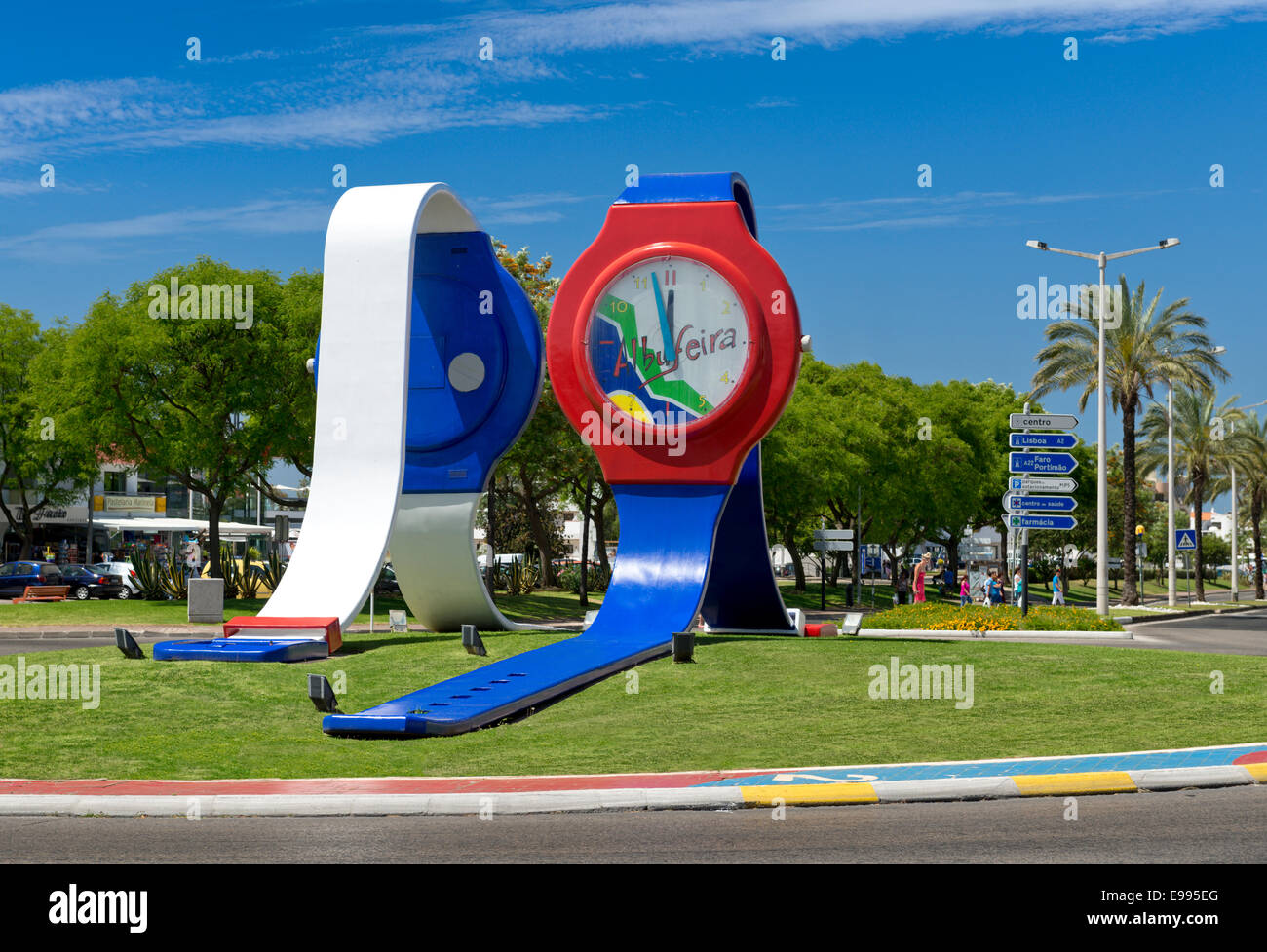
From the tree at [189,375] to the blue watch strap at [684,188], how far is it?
1823 cm

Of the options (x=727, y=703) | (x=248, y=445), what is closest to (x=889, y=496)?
(x=248, y=445)

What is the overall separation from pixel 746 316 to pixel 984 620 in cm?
822

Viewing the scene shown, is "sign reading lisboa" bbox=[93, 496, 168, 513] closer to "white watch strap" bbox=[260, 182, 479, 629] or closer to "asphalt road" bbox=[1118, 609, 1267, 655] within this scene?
"white watch strap" bbox=[260, 182, 479, 629]

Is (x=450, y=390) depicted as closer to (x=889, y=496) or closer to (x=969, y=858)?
(x=969, y=858)

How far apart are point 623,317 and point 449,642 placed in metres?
6.82

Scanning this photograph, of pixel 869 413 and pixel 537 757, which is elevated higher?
pixel 869 413

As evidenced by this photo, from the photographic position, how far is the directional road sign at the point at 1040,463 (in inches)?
1033

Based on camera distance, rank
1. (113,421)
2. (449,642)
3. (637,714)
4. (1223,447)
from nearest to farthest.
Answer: (637,714) < (449,642) < (113,421) < (1223,447)

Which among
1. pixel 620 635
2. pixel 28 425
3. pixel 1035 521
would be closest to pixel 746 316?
pixel 620 635

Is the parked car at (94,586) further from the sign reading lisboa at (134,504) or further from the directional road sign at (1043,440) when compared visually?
the sign reading lisboa at (134,504)

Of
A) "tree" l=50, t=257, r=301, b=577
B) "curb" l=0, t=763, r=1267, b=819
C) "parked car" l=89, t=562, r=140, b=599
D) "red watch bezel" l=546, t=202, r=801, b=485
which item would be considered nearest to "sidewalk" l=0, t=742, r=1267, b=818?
"curb" l=0, t=763, r=1267, b=819

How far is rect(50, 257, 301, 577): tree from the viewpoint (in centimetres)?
3884

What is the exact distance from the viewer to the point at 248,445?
39656mm

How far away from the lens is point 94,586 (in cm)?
4428
